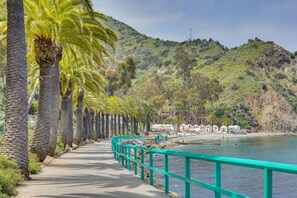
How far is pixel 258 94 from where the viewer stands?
19962 cm

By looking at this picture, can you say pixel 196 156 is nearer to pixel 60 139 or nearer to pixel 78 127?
pixel 60 139

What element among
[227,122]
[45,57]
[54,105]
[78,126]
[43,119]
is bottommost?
[78,126]

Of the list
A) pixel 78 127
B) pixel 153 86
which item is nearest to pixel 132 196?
pixel 78 127

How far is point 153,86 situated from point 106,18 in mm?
127429

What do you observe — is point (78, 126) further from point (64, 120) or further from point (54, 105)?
point (54, 105)

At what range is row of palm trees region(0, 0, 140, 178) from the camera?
50.5 feet

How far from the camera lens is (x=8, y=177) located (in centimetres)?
1194

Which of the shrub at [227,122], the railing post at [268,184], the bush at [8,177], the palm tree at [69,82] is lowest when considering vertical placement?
the bush at [8,177]

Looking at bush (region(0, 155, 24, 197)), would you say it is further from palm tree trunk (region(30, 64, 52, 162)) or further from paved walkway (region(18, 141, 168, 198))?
palm tree trunk (region(30, 64, 52, 162))

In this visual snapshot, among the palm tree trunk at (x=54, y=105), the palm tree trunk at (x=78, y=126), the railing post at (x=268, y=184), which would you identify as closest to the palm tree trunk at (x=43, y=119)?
the palm tree trunk at (x=54, y=105)

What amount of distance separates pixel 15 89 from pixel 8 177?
4.24 m

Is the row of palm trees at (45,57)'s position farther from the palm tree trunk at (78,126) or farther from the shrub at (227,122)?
the shrub at (227,122)

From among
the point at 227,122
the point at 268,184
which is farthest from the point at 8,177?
the point at 227,122

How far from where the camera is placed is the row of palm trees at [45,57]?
50.5ft
